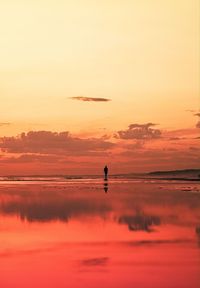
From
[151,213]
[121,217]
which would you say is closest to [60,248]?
[121,217]

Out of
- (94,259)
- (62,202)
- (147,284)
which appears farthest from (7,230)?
(62,202)

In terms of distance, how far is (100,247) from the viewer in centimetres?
1581

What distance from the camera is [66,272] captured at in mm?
12625

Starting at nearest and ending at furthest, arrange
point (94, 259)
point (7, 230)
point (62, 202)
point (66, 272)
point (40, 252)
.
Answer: point (66, 272), point (94, 259), point (40, 252), point (7, 230), point (62, 202)

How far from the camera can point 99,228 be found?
1978 cm

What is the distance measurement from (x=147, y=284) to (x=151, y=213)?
13082 millimetres

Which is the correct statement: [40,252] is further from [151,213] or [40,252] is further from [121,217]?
[151,213]

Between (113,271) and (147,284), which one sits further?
(113,271)

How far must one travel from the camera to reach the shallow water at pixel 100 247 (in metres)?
12.0

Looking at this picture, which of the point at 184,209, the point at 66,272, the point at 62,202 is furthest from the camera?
the point at 62,202

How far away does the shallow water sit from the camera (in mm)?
12008

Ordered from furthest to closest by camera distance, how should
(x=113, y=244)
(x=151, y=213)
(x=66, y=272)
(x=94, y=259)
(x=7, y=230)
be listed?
(x=151, y=213)
(x=7, y=230)
(x=113, y=244)
(x=94, y=259)
(x=66, y=272)

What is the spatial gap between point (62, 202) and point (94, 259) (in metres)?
17.0

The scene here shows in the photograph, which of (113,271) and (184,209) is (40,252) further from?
(184,209)
